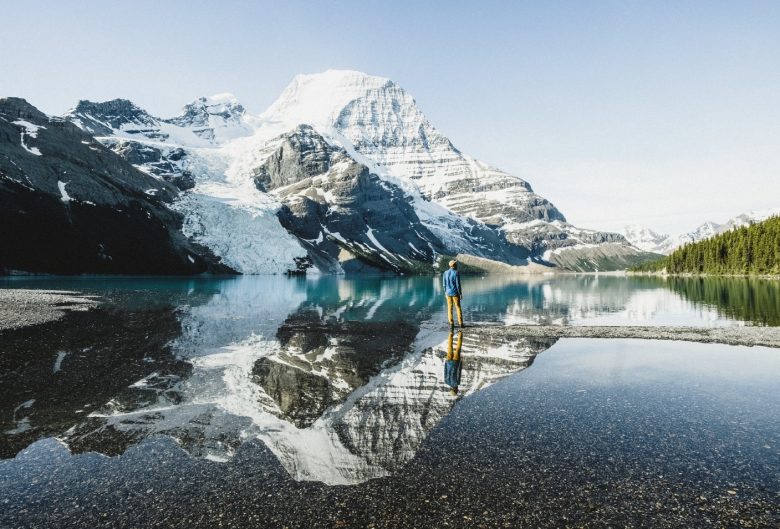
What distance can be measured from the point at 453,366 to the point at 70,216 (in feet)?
564

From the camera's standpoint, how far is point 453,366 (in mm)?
17188

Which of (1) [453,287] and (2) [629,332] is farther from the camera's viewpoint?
(1) [453,287]

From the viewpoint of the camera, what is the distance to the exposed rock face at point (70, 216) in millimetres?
132000

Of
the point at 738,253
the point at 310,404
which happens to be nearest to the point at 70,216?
the point at 310,404

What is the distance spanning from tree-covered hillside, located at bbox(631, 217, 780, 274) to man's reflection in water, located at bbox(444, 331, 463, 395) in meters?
131

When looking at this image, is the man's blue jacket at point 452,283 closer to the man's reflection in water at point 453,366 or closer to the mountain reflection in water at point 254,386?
the mountain reflection in water at point 254,386

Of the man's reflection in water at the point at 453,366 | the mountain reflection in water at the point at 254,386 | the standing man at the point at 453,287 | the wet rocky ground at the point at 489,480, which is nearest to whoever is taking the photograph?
the wet rocky ground at the point at 489,480

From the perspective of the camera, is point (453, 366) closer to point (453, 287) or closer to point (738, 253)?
point (453, 287)

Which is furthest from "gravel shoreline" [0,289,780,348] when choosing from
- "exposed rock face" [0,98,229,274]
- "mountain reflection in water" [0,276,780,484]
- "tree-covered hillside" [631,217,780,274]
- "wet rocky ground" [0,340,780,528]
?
"exposed rock face" [0,98,229,274]

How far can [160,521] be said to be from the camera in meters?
6.73

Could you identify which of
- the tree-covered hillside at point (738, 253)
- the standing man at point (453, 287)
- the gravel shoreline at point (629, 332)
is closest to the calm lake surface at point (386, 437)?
the gravel shoreline at point (629, 332)

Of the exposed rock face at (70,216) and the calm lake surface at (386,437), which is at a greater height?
the exposed rock face at (70,216)

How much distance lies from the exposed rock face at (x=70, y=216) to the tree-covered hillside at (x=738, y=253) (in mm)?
179642

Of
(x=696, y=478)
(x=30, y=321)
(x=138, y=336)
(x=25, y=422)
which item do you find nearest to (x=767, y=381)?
(x=696, y=478)
